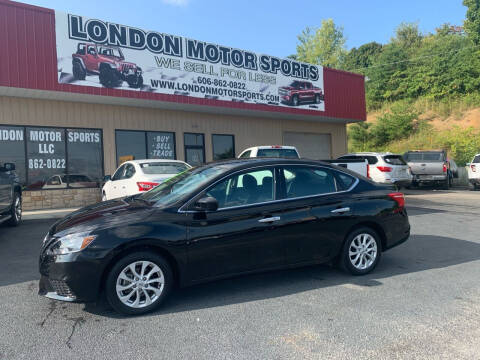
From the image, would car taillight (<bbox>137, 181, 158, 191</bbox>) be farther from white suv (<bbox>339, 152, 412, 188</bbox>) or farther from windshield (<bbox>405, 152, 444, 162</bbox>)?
windshield (<bbox>405, 152, 444, 162</bbox>)

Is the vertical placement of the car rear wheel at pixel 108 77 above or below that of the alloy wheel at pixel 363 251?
above

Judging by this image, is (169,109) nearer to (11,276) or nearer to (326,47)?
(11,276)

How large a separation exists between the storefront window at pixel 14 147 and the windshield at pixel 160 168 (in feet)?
19.6

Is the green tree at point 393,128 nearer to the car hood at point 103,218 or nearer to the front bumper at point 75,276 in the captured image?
the car hood at point 103,218

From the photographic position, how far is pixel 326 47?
52750 mm

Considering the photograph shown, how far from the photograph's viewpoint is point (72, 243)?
3820 millimetres

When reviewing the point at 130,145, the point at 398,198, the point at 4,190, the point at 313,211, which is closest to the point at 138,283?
the point at 313,211

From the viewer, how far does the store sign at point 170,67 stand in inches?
507

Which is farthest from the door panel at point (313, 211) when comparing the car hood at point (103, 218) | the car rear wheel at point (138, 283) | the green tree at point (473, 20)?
the green tree at point (473, 20)

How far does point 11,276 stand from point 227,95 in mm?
12172

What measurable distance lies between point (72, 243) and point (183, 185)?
→ 141 cm

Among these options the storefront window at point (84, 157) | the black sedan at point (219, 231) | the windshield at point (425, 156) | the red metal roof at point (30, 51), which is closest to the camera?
the black sedan at point (219, 231)

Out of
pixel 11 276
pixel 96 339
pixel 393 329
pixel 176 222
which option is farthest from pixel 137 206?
pixel 393 329

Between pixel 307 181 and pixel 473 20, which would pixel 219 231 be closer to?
pixel 307 181
